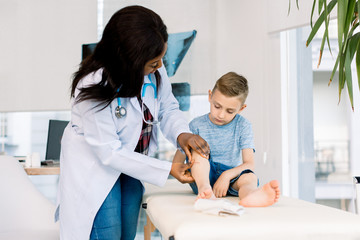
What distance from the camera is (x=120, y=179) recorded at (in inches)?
61.4

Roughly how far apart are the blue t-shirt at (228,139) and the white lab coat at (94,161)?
506mm

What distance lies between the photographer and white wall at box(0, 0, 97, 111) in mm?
3596

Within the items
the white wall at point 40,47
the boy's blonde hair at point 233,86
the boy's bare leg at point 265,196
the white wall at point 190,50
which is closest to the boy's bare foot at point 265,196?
the boy's bare leg at point 265,196

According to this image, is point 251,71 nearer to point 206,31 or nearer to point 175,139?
point 206,31

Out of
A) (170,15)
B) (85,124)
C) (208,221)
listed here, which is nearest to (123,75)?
(85,124)

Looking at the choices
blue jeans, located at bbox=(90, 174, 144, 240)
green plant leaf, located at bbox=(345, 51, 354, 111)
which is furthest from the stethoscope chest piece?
green plant leaf, located at bbox=(345, 51, 354, 111)

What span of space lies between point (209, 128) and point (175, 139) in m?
0.36

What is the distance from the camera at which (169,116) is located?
1.65m

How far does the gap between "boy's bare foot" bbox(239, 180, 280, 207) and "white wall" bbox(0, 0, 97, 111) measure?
2544mm

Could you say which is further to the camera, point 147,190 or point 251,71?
point 251,71

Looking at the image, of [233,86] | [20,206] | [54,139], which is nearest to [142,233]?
[54,139]

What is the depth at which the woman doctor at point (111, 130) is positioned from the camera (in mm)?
1314

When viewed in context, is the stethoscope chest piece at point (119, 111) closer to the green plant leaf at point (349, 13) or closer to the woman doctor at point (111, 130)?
the woman doctor at point (111, 130)

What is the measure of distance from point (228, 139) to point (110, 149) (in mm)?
678
